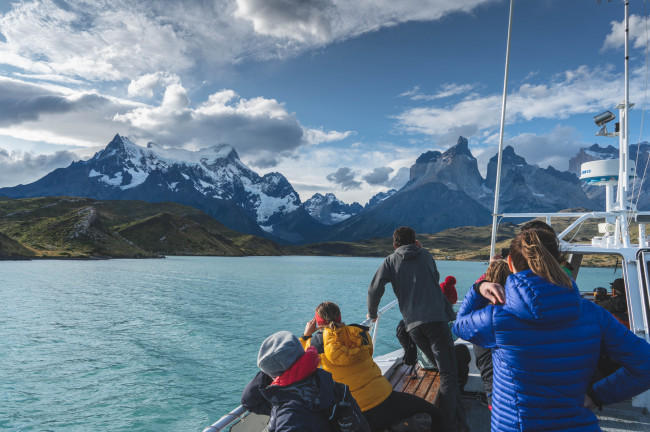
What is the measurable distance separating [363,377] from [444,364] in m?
1.97

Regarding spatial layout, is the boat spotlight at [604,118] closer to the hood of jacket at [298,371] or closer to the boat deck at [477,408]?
the boat deck at [477,408]

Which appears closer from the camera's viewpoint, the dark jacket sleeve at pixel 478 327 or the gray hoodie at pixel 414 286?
the dark jacket sleeve at pixel 478 327

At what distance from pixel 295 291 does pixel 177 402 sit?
48.7 m

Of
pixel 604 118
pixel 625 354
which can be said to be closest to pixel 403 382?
pixel 625 354

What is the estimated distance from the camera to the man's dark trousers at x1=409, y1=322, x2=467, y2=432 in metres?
7.09

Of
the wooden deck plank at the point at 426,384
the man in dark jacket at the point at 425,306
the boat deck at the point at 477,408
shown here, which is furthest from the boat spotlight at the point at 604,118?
the wooden deck plank at the point at 426,384

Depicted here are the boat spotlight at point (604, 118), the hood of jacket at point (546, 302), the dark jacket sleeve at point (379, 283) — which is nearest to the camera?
the hood of jacket at point (546, 302)

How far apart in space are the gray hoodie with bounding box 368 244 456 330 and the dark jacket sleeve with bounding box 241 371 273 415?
314cm

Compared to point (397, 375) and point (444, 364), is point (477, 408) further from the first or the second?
point (444, 364)

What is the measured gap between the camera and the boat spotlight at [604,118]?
12062mm

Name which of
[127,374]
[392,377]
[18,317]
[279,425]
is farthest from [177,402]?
[18,317]

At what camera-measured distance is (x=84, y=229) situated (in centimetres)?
17062

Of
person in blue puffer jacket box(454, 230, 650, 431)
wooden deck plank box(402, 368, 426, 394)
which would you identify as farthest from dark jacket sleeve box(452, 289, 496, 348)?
wooden deck plank box(402, 368, 426, 394)

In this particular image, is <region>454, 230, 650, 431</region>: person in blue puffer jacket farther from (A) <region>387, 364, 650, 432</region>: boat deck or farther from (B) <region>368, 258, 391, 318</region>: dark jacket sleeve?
(A) <region>387, 364, 650, 432</region>: boat deck
